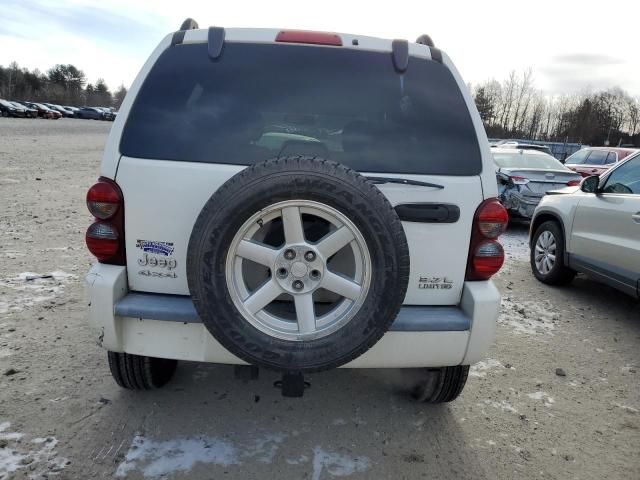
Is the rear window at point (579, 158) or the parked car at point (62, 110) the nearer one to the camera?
the rear window at point (579, 158)

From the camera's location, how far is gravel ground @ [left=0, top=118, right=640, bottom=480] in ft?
8.11

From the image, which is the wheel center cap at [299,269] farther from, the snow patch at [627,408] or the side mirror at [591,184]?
the side mirror at [591,184]

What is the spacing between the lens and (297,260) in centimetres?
215

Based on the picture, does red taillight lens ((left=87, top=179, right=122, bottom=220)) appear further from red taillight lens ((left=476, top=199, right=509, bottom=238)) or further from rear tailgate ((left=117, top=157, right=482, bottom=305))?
red taillight lens ((left=476, top=199, right=509, bottom=238))

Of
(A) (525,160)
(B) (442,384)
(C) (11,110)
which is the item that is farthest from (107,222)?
(C) (11,110)

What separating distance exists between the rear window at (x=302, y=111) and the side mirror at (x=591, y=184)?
10.1 feet

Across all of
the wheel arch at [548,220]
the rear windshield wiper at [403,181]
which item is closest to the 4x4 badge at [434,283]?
the rear windshield wiper at [403,181]

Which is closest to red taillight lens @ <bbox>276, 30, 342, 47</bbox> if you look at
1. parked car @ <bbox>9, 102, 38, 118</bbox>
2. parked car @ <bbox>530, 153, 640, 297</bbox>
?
parked car @ <bbox>530, 153, 640, 297</bbox>

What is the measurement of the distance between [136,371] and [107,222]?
0.95 metres

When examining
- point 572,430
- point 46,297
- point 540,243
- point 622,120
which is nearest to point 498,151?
point 540,243

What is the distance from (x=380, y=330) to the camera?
215 centimetres

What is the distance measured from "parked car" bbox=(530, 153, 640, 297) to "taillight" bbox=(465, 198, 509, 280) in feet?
8.45

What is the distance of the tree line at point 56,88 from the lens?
8231 cm

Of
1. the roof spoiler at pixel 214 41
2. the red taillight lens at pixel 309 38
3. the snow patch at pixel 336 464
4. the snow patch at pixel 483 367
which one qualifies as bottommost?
the snow patch at pixel 336 464
